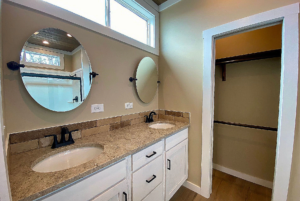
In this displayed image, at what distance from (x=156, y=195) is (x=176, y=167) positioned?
40 centimetres

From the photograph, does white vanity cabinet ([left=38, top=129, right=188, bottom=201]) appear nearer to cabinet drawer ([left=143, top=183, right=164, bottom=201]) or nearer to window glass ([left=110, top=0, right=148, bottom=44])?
cabinet drawer ([left=143, top=183, right=164, bottom=201])

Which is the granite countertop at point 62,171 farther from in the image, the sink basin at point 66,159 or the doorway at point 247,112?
the doorway at point 247,112

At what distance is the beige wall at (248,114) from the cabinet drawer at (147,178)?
56.6 inches

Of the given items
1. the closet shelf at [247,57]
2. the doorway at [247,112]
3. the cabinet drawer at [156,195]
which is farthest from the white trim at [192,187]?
the closet shelf at [247,57]

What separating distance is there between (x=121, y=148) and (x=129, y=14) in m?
1.80

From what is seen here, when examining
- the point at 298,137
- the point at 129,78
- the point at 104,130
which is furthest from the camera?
the point at 129,78

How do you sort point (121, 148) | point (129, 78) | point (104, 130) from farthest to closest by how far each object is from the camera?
point (129, 78), point (104, 130), point (121, 148)

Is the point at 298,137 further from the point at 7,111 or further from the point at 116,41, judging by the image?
the point at 7,111

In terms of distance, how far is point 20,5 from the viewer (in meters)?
0.87

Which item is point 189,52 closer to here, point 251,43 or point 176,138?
point 251,43

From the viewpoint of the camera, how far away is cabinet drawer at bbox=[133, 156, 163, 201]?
98 cm

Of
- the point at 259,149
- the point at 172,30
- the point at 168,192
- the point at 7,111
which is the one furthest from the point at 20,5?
the point at 259,149

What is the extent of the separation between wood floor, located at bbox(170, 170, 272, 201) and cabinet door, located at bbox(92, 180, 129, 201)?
3.27 feet

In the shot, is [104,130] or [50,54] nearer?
[50,54]
